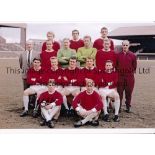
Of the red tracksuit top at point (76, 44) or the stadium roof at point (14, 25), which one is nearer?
the stadium roof at point (14, 25)

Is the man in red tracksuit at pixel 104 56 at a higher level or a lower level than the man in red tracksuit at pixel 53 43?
lower

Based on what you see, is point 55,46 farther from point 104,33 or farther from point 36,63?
point 104,33

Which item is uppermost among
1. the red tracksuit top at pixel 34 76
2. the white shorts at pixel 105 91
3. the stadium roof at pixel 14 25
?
the stadium roof at pixel 14 25

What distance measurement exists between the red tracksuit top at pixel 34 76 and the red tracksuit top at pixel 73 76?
26 centimetres

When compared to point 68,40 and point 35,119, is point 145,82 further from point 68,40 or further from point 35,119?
point 35,119

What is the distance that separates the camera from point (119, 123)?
529cm

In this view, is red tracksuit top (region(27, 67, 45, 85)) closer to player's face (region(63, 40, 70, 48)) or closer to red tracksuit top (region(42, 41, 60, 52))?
red tracksuit top (region(42, 41, 60, 52))

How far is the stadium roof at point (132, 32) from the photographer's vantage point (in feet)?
16.6

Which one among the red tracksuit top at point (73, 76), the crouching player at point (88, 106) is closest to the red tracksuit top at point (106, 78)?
the crouching player at point (88, 106)

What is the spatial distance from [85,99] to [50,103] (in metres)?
0.38

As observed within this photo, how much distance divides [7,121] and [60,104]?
1.96 feet

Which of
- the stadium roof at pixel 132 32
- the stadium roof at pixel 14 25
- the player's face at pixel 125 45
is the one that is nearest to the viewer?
the stadium roof at pixel 14 25

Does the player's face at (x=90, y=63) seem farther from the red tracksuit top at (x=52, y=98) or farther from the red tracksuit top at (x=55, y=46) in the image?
the red tracksuit top at (x=52, y=98)
